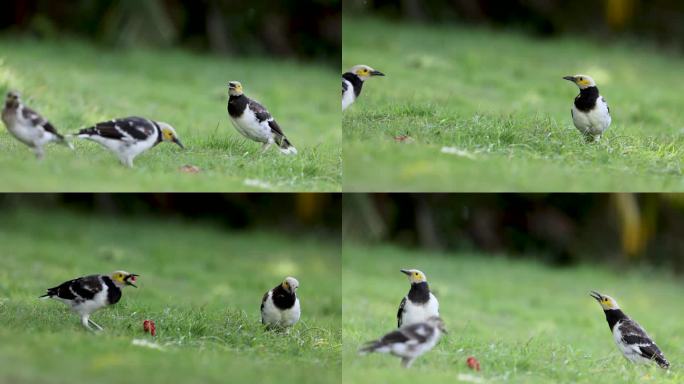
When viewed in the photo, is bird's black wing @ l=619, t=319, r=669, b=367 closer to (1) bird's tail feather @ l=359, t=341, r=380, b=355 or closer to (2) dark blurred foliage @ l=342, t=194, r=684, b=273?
(1) bird's tail feather @ l=359, t=341, r=380, b=355

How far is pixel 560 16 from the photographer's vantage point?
1355cm

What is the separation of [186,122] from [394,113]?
1.54 metres

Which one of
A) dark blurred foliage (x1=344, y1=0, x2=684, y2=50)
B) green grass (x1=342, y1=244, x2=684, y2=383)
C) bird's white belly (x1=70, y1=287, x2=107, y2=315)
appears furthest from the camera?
dark blurred foliage (x1=344, y1=0, x2=684, y2=50)

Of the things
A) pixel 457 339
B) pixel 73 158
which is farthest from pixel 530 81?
pixel 73 158

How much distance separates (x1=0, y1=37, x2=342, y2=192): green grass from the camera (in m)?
5.57

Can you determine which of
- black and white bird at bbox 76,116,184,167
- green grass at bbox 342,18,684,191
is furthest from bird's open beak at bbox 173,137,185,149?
green grass at bbox 342,18,684,191

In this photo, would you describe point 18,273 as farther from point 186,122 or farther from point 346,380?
point 346,380

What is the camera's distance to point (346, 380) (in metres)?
5.92

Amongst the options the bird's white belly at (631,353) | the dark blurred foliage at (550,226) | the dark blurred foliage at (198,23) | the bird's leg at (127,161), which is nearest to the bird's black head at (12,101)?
the bird's leg at (127,161)

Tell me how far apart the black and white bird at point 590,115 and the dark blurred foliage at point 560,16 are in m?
6.86

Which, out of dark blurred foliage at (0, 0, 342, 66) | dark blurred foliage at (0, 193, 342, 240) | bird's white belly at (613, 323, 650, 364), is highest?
dark blurred foliage at (0, 0, 342, 66)

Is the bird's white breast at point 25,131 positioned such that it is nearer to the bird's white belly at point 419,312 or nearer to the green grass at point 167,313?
the green grass at point 167,313

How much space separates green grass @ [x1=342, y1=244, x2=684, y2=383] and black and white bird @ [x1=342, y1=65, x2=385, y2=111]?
1.42m

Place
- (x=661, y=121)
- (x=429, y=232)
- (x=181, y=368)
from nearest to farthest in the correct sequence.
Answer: (x=181, y=368) → (x=661, y=121) → (x=429, y=232)
